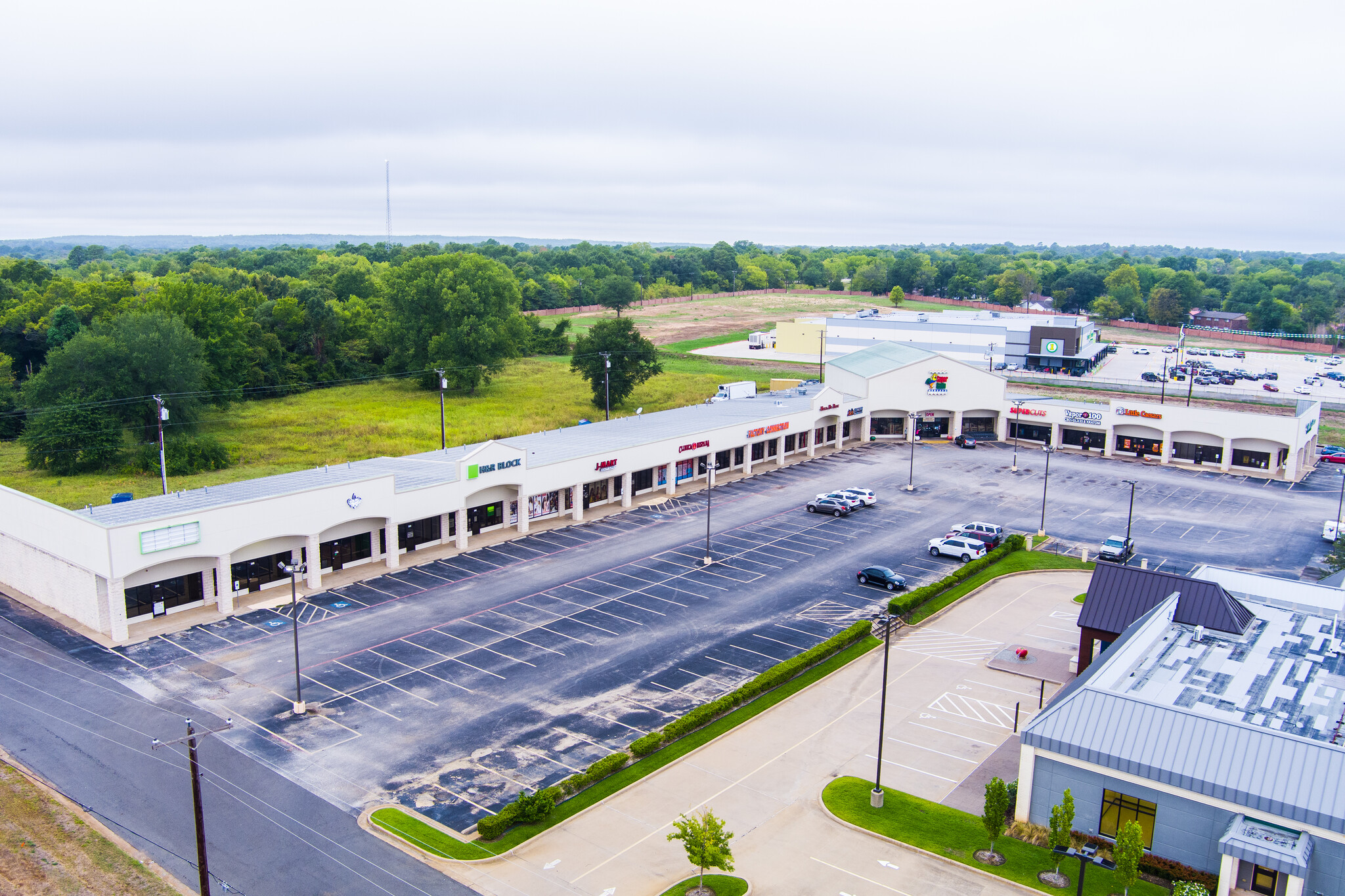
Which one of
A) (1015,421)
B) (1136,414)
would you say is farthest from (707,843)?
(1015,421)

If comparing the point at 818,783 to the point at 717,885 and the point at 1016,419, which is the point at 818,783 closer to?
the point at 717,885

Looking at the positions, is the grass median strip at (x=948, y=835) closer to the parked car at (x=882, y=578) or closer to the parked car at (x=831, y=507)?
the parked car at (x=882, y=578)

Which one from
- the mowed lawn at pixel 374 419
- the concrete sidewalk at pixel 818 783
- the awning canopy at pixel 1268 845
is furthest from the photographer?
the mowed lawn at pixel 374 419

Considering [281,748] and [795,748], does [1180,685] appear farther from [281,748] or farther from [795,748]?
[281,748]

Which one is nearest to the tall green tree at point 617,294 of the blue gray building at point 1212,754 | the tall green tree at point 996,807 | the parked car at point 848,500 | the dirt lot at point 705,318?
the dirt lot at point 705,318

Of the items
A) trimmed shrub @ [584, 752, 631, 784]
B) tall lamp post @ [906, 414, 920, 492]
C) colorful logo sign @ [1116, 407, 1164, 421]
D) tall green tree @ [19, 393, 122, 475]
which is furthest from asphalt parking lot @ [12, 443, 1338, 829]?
tall green tree @ [19, 393, 122, 475]

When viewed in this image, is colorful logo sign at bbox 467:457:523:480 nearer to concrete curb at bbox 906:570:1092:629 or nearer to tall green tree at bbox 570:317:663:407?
concrete curb at bbox 906:570:1092:629

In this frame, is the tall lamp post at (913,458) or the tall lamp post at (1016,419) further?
the tall lamp post at (1016,419)

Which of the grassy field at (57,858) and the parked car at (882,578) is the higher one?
the parked car at (882,578)
